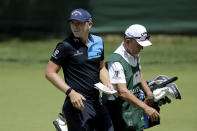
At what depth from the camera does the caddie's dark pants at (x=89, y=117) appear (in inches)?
245

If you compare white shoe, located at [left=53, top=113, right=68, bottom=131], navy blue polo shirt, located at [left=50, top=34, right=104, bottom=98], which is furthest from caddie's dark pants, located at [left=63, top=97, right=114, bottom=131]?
white shoe, located at [left=53, top=113, right=68, bottom=131]

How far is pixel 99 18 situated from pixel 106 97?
11.6 meters

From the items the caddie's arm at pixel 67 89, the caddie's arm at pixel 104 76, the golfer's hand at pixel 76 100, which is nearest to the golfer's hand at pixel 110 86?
the caddie's arm at pixel 104 76

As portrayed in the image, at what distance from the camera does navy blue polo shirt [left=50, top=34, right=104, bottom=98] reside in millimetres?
6184

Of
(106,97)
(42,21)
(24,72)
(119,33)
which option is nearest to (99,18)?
(119,33)

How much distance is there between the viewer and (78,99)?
19.6 ft

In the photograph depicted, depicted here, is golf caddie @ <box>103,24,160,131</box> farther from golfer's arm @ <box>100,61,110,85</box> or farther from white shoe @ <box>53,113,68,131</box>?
white shoe @ <box>53,113,68,131</box>

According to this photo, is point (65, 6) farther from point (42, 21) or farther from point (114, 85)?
point (114, 85)

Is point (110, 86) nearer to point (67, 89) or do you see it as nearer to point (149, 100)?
point (67, 89)

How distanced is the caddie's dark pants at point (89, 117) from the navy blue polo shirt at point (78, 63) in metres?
0.14

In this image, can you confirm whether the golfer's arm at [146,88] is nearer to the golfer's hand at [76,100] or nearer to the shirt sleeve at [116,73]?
the shirt sleeve at [116,73]

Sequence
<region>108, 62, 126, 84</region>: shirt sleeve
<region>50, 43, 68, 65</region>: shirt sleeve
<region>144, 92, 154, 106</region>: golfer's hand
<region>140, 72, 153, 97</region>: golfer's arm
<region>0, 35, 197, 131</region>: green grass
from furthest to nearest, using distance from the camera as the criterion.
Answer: <region>0, 35, 197, 131</region>: green grass
<region>140, 72, 153, 97</region>: golfer's arm
<region>144, 92, 154, 106</region>: golfer's hand
<region>108, 62, 126, 84</region>: shirt sleeve
<region>50, 43, 68, 65</region>: shirt sleeve

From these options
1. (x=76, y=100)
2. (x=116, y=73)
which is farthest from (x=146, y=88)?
(x=76, y=100)

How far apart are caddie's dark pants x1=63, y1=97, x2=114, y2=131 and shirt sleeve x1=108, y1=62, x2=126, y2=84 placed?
12.8 inches
